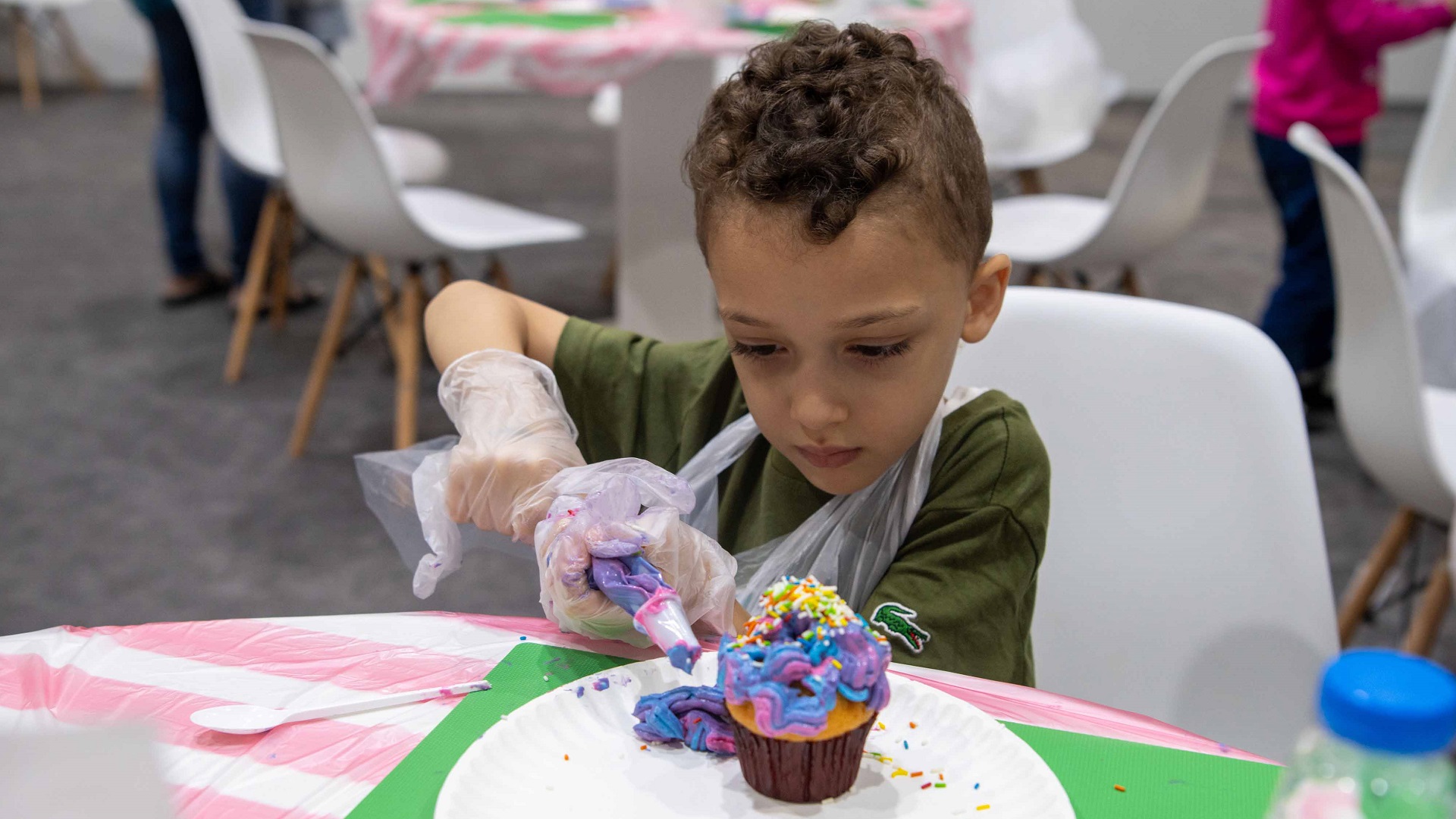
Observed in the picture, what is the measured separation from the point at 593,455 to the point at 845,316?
1.60ft

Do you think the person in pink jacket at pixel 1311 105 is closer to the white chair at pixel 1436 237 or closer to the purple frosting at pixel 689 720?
the white chair at pixel 1436 237

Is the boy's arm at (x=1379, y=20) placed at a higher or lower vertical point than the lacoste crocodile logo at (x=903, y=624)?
higher

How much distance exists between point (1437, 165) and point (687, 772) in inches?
99.3

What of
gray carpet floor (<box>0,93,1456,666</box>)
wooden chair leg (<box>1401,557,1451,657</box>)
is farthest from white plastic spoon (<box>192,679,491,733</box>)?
wooden chair leg (<box>1401,557,1451,657</box>)

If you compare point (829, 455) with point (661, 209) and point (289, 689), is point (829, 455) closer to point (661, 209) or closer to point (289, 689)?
point (289, 689)

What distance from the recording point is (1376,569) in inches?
79.0

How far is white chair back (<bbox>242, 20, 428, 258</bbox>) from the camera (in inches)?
98.3

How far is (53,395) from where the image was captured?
3.31 meters

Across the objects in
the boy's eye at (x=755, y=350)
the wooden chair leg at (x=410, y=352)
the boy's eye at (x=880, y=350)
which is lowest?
the wooden chair leg at (x=410, y=352)

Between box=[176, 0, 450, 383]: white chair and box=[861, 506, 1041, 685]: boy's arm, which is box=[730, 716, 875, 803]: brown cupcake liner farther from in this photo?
box=[176, 0, 450, 383]: white chair

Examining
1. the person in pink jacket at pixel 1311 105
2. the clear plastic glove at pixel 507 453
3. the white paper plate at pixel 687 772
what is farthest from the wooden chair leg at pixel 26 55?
the white paper plate at pixel 687 772

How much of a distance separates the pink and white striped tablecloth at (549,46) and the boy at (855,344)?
155cm

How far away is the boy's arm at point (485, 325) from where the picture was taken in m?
1.22

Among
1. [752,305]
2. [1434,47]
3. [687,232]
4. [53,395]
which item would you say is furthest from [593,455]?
[1434,47]
